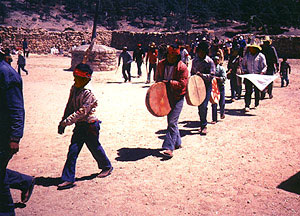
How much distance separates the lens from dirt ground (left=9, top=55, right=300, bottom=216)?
4486mm

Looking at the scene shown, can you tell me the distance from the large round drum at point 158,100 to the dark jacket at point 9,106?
2.57 metres

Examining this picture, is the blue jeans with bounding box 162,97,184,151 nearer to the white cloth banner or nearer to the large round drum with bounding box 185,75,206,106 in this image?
the large round drum with bounding box 185,75,206,106

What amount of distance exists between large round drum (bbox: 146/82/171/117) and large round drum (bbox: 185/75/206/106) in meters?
0.65

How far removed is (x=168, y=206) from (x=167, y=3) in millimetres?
67559

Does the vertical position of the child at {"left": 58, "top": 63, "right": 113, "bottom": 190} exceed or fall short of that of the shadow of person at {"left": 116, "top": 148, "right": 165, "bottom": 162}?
it exceeds it

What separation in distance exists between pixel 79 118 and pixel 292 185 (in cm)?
315

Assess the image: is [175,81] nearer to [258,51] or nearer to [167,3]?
[258,51]

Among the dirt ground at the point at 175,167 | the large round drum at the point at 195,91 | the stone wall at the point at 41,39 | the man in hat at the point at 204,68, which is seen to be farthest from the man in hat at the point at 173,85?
the stone wall at the point at 41,39

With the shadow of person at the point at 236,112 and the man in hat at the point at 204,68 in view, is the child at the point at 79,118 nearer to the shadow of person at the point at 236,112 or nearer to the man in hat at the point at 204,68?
the man in hat at the point at 204,68

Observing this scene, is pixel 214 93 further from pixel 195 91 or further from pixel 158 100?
pixel 158 100

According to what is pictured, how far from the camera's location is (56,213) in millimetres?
4273

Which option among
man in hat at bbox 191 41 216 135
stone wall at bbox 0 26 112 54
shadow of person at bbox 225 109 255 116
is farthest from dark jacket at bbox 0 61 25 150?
stone wall at bbox 0 26 112 54

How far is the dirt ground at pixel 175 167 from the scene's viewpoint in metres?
4.49

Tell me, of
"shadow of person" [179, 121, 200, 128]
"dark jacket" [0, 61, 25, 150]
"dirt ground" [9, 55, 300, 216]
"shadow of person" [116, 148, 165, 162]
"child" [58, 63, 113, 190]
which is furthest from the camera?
"shadow of person" [179, 121, 200, 128]
